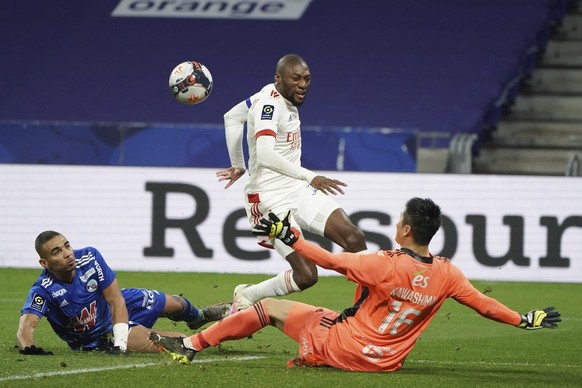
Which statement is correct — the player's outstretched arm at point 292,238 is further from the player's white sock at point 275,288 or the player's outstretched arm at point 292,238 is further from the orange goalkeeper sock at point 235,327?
the player's white sock at point 275,288

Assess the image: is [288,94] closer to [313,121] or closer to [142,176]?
[142,176]

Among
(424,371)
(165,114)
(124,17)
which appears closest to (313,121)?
(165,114)

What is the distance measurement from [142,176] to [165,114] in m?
6.76

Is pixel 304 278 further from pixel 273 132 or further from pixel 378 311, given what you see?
pixel 378 311

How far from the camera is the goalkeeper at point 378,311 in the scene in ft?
21.5

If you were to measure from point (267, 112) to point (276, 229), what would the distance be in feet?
7.47

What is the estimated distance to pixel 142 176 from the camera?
14.9 metres

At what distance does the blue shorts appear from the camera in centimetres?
816

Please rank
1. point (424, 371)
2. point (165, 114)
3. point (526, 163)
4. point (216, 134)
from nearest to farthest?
1. point (424, 371)
2. point (216, 134)
3. point (526, 163)
4. point (165, 114)

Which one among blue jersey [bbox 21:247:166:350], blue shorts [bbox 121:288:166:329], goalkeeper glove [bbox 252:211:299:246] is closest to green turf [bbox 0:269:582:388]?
blue jersey [bbox 21:247:166:350]

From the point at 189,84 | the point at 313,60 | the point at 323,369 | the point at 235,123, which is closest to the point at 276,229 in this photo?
the point at 323,369

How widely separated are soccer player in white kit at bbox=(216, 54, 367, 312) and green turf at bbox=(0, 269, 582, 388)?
508mm

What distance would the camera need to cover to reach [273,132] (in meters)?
8.33

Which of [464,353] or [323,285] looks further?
[323,285]
